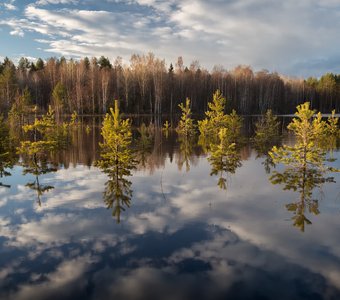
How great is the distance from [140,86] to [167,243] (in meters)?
77.5

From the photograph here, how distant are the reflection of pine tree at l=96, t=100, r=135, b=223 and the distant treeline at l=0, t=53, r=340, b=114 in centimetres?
4650

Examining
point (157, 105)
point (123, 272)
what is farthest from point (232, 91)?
point (123, 272)

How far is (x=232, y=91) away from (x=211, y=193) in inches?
3443

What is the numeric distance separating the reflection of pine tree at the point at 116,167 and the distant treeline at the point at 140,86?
46.5m

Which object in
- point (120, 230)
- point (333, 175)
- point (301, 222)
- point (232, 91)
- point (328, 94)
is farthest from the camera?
point (328, 94)

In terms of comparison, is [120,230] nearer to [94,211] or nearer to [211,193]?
[94,211]

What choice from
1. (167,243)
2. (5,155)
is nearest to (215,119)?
(5,155)

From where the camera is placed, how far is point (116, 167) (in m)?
21.1

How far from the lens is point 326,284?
8.08 meters

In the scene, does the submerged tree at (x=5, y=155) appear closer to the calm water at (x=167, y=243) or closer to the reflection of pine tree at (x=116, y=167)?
the calm water at (x=167, y=243)

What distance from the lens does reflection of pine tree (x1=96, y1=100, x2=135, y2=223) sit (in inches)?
565

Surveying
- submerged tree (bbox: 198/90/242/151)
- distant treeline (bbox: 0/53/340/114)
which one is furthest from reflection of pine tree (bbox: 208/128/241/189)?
distant treeline (bbox: 0/53/340/114)

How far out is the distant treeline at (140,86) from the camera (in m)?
79.7

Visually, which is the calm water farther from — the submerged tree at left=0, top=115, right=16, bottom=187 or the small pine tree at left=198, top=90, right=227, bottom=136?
the small pine tree at left=198, top=90, right=227, bottom=136
